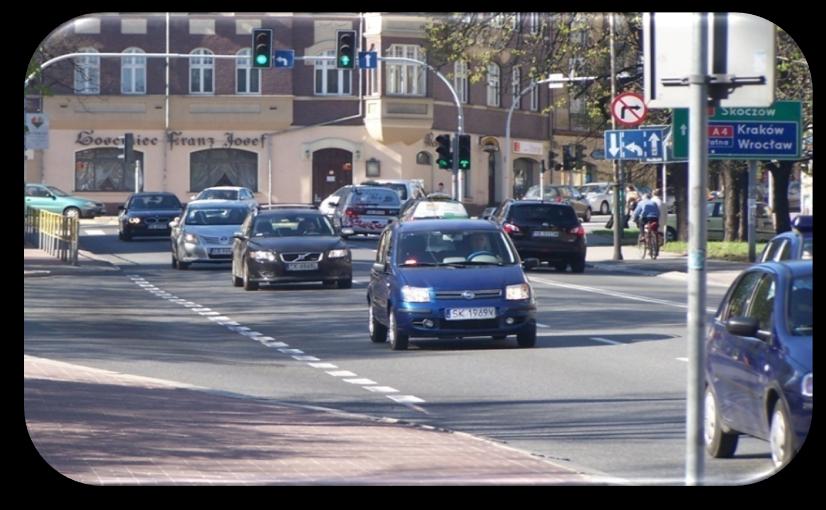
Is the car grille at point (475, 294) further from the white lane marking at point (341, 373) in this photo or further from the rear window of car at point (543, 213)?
the rear window of car at point (543, 213)

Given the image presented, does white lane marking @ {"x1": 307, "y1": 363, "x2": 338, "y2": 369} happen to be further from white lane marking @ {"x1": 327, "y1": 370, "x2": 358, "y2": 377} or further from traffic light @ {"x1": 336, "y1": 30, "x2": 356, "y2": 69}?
traffic light @ {"x1": 336, "y1": 30, "x2": 356, "y2": 69}

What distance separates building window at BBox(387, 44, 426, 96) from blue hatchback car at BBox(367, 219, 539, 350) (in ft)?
162

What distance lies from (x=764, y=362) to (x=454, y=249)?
10336 mm

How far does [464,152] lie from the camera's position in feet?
160

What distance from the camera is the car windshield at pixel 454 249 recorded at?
19.8 meters

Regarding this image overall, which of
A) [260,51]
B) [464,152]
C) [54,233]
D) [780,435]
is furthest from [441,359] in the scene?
[464,152]

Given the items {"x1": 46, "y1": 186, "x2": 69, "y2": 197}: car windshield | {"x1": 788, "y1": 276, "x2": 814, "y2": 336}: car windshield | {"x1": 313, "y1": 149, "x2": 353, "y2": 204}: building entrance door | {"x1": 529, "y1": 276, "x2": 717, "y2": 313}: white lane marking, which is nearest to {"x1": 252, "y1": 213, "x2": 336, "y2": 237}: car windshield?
{"x1": 529, "y1": 276, "x2": 717, "y2": 313}: white lane marking

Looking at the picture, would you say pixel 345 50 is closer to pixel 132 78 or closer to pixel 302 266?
pixel 302 266

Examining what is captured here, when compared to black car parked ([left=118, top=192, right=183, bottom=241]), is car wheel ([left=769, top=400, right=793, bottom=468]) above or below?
below

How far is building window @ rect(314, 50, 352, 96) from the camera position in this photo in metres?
72.3

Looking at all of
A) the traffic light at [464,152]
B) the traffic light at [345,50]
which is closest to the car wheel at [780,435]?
the traffic light at [345,50]

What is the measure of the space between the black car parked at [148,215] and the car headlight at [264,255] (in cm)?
2095

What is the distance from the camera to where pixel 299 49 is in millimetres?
71500
